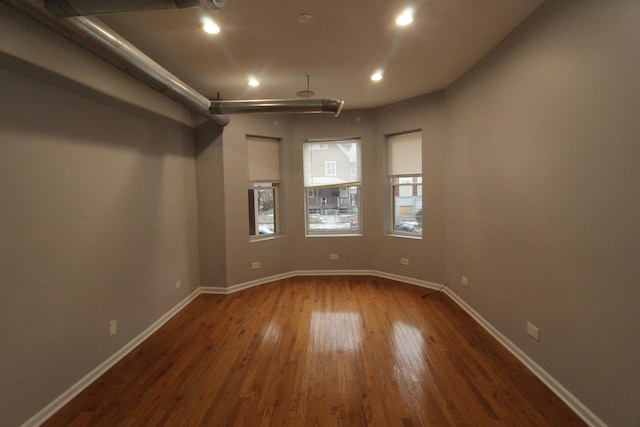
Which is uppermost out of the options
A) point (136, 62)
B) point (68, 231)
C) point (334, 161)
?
point (136, 62)

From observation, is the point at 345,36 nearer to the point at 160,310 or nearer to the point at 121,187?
the point at 121,187

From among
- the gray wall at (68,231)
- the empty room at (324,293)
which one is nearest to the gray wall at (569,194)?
the empty room at (324,293)

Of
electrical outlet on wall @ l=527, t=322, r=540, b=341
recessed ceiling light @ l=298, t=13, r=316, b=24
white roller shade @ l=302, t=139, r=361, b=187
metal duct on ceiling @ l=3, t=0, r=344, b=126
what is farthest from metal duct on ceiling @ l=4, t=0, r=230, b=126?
electrical outlet on wall @ l=527, t=322, r=540, b=341

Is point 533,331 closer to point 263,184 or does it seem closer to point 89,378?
point 89,378

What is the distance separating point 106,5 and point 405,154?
383cm

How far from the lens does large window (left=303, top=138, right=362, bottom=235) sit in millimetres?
4910

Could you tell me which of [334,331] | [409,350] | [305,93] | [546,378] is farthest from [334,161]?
[546,378]

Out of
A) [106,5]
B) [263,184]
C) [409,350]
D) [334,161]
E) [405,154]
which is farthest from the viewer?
[334,161]

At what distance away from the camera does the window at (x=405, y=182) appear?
4.39 meters

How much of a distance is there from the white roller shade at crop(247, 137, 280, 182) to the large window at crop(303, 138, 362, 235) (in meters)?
0.48

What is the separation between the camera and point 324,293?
4148 millimetres

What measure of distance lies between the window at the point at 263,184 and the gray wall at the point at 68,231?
143cm

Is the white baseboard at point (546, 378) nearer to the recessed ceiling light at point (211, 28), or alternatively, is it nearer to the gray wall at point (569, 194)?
the gray wall at point (569, 194)

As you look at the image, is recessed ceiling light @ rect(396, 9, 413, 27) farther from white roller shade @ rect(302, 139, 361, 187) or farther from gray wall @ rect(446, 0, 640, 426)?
white roller shade @ rect(302, 139, 361, 187)
